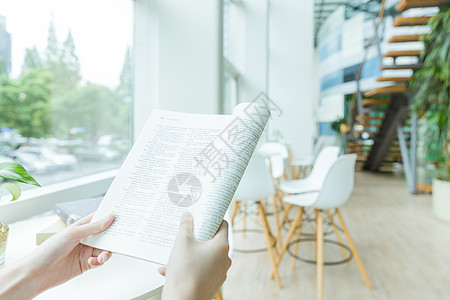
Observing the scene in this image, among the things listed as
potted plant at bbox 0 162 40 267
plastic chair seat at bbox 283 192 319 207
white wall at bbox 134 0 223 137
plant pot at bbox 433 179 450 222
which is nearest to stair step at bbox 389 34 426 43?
plant pot at bbox 433 179 450 222

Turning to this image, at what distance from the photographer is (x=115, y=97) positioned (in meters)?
1.62

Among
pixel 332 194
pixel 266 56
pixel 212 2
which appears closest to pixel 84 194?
pixel 212 2

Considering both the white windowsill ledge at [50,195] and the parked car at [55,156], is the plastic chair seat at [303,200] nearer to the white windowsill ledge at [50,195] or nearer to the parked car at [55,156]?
the white windowsill ledge at [50,195]

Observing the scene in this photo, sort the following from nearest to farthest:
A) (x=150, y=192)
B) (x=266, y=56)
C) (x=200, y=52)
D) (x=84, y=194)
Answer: (x=150, y=192) < (x=84, y=194) < (x=200, y=52) < (x=266, y=56)

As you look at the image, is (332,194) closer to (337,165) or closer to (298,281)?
(337,165)

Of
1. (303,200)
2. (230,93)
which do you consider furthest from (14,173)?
(230,93)

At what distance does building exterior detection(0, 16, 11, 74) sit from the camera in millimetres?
1018

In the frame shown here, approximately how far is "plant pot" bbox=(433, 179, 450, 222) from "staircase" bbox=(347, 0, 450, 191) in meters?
1.52

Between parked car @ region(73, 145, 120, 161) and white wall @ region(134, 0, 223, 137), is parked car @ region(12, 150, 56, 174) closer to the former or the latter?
parked car @ region(73, 145, 120, 161)

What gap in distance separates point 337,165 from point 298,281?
82 cm

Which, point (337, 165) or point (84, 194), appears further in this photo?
point (337, 165)

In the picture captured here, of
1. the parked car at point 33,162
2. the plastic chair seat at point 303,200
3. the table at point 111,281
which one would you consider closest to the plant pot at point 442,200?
the plastic chair seat at point 303,200

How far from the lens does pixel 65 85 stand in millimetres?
1278

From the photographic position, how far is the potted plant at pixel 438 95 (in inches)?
130
